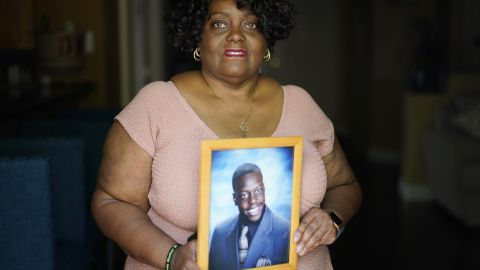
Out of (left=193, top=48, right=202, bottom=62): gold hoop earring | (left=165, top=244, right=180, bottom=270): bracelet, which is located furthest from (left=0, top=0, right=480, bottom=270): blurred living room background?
(left=165, top=244, right=180, bottom=270): bracelet

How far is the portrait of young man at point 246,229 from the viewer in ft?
4.27

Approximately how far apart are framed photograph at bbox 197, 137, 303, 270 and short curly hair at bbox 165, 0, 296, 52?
32cm

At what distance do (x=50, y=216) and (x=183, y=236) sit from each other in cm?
61

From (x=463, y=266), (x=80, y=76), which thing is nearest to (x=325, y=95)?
(x=80, y=76)

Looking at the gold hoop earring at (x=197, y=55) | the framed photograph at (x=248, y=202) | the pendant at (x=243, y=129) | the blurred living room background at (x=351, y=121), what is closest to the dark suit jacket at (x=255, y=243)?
the framed photograph at (x=248, y=202)

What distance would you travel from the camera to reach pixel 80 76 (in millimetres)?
4930

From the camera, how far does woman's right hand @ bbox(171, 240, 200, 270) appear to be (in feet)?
4.28

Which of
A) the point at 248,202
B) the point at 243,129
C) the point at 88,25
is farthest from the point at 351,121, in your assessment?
the point at 248,202

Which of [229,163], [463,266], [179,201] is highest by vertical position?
[229,163]

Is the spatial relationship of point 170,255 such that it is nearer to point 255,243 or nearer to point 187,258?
point 187,258

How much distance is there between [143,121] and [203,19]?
0.28 metres

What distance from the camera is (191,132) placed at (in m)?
1.47

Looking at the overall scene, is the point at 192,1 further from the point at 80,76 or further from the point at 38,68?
the point at 80,76

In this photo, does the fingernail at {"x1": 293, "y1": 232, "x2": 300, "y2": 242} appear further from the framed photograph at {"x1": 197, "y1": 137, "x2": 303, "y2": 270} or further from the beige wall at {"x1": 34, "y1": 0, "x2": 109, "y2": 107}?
the beige wall at {"x1": 34, "y1": 0, "x2": 109, "y2": 107}
